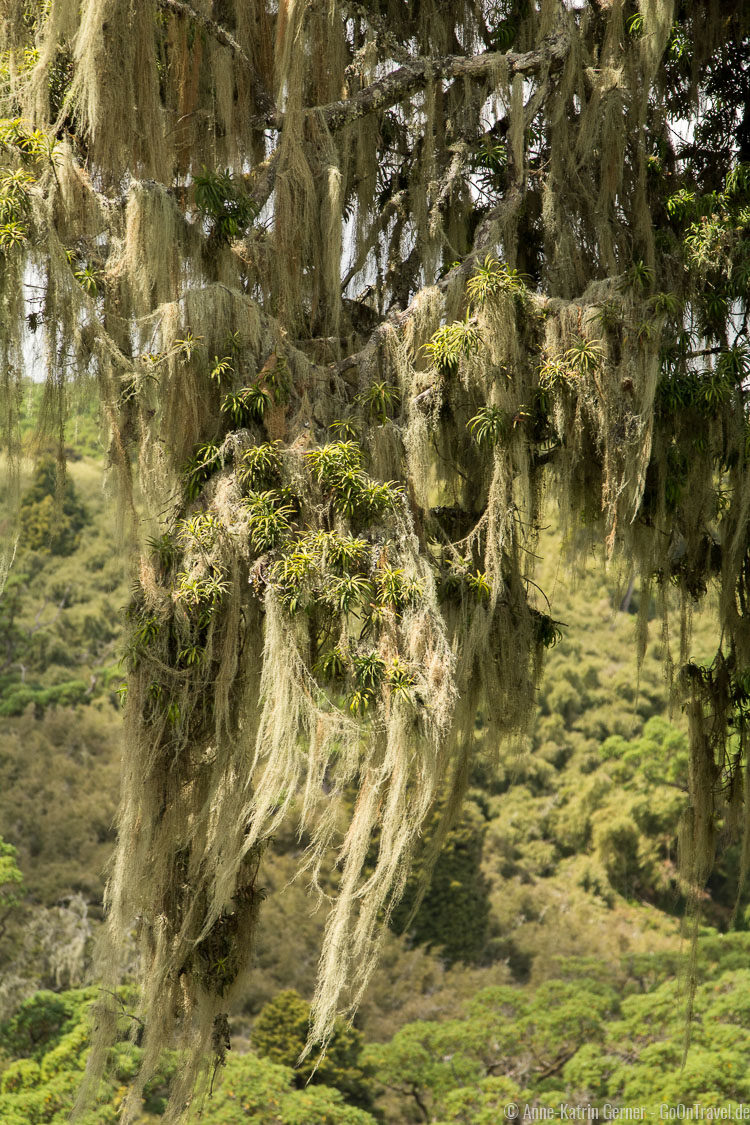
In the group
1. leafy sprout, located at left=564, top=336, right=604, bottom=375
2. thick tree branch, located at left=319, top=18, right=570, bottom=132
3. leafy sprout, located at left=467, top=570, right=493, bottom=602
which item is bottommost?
leafy sprout, located at left=467, top=570, right=493, bottom=602

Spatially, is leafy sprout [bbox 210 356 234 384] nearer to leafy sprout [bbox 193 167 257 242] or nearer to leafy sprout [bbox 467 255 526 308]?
leafy sprout [bbox 193 167 257 242]

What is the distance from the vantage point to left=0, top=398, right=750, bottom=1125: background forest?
10.6 meters

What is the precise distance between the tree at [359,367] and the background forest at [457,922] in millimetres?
5118

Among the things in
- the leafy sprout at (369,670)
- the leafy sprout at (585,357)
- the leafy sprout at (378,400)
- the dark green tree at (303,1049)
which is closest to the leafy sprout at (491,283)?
the leafy sprout at (585,357)

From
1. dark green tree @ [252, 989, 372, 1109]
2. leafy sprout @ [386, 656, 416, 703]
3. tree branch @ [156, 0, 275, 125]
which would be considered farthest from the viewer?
dark green tree @ [252, 989, 372, 1109]

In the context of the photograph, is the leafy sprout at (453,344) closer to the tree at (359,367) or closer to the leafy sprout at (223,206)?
the tree at (359,367)

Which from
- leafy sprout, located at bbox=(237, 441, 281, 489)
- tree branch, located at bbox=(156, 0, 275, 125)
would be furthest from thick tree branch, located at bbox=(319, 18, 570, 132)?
leafy sprout, located at bbox=(237, 441, 281, 489)

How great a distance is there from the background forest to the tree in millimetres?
5118

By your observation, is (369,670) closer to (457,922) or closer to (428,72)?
(428,72)

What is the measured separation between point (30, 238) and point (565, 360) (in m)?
1.49

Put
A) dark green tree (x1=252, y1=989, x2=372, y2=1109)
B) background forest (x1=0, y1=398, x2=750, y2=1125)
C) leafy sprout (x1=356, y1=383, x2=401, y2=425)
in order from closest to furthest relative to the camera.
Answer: leafy sprout (x1=356, y1=383, x2=401, y2=425), background forest (x1=0, y1=398, x2=750, y2=1125), dark green tree (x1=252, y1=989, x2=372, y2=1109)

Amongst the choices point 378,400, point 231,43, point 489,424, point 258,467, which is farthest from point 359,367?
point 231,43

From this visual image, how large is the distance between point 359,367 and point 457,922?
38.3 ft

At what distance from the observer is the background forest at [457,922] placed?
34.9 ft
